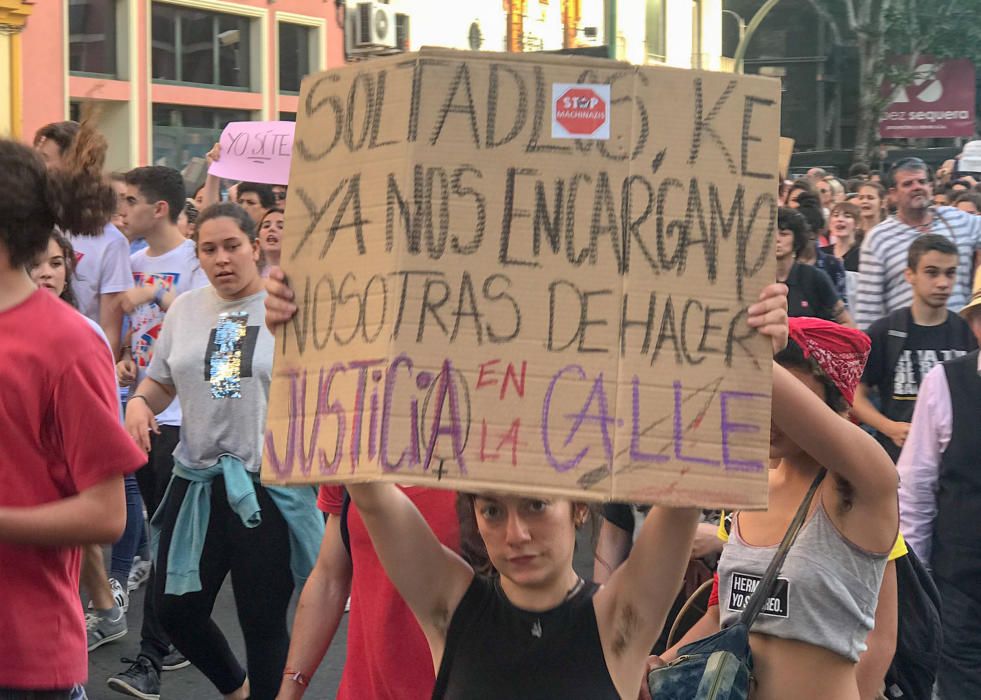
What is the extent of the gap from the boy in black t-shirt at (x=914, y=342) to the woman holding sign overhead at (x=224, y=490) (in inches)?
Result: 123

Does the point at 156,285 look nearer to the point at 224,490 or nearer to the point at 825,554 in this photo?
the point at 224,490

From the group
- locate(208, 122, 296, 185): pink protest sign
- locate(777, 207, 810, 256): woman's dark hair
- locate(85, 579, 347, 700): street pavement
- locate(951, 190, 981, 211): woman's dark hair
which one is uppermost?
locate(208, 122, 296, 185): pink protest sign

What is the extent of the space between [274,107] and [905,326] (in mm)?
16655

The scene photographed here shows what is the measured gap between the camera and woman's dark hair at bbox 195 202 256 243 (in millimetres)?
5457

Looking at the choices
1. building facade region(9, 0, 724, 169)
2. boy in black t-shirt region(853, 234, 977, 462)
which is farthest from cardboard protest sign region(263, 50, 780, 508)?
building facade region(9, 0, 724, 169)

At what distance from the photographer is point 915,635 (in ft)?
11.4

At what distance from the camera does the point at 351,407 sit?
2.59 meters

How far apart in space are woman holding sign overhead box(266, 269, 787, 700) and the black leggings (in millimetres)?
2354

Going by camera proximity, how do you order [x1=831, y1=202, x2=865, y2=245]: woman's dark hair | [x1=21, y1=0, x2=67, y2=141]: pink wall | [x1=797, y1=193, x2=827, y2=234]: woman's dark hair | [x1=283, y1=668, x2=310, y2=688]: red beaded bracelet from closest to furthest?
[x1=283, y1=668, x2=310, y2=688]: red beaded bracelet
[x1=797, y1=193, x2=827, y2=234]: woman's dark hair
[x1=831, y1=202, x2=865, y2=245]: woman's dark hair
[x1=21, y1=0, x2=67, y2=141]: pink wall

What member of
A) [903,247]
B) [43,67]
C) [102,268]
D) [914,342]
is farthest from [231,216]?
[43,67]

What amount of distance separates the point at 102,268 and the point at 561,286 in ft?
17.1

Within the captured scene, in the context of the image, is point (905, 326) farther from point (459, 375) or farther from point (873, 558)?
point (459, 375)

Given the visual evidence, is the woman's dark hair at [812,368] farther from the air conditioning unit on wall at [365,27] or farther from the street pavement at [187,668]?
the air conditioning unit on wall at [365,27]

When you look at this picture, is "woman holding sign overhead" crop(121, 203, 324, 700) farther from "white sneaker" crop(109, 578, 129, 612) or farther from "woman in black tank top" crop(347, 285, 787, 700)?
"woman in black tank top" crop(347, 285, 787, 700)
